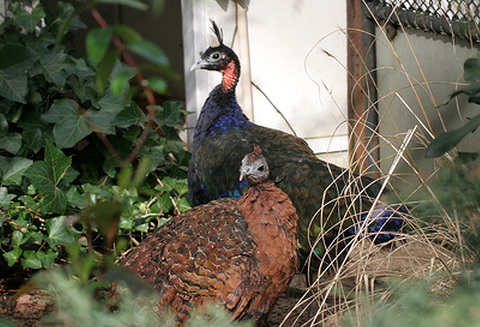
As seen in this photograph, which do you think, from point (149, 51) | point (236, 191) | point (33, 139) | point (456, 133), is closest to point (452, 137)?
point (456, 133)

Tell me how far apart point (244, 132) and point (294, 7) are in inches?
47.4

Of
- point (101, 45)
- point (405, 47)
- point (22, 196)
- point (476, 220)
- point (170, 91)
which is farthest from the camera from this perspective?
point (170, 91)

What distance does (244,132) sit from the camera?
4133 mm

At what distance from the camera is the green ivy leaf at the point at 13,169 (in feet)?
12.9

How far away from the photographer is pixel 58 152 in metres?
3.96

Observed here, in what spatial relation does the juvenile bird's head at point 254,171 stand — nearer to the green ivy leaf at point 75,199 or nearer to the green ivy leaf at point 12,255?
the green ivy leaf at point 75,199

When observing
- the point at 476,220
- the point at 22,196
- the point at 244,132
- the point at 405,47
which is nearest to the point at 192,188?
the point at 244,132

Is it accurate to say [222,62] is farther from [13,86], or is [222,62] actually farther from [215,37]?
[13,86]

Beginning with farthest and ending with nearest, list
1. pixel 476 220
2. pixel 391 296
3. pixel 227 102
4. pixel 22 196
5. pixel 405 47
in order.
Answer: pixel 405 47 → pixel 227 102 → pixel 22 196 → pixel 391 296 → pixel 476 220

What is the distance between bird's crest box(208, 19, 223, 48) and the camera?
435 cm

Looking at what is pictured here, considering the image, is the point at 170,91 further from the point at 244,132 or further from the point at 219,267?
the point at 219,267

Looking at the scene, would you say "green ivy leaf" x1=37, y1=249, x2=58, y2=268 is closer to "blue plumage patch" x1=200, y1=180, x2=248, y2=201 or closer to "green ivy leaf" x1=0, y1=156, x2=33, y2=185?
"green ivy leaf" x1=0, y1=156, x2=33, y2=185

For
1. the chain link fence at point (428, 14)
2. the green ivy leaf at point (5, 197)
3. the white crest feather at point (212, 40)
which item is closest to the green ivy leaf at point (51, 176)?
the green ivy leaf at point (5, 197)

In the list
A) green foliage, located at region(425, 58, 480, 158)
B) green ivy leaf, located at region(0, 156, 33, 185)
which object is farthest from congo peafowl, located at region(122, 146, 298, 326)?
green ivy leaf, located at region(0, 156, 33, 185)
